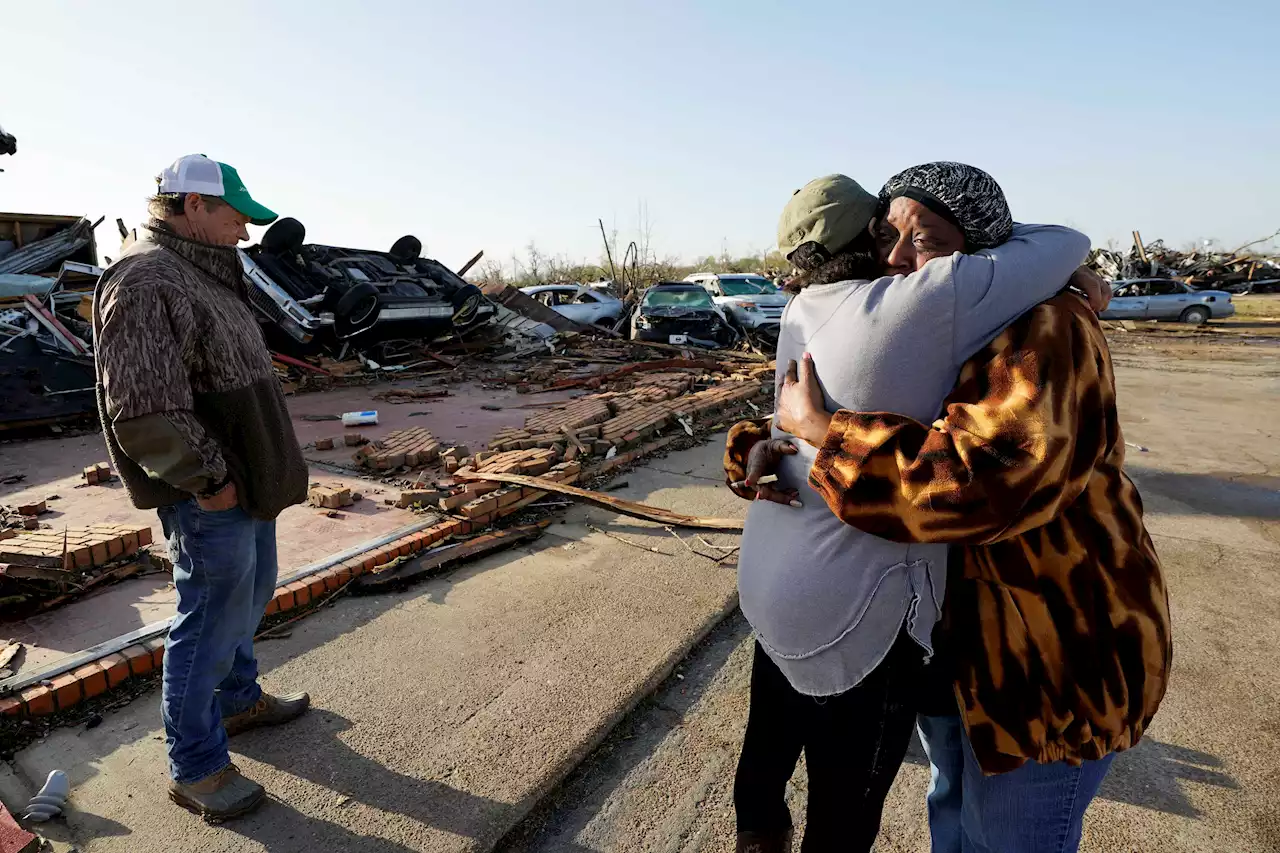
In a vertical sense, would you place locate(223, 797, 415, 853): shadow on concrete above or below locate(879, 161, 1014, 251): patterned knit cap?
below

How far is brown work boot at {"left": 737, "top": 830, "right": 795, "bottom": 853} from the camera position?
1637mm

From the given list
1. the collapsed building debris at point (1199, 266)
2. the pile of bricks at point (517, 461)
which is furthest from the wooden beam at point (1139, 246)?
the pile of bricks at point (517, 461)

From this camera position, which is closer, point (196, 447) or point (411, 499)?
point (196, 447)

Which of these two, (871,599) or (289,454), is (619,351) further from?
(871,599)

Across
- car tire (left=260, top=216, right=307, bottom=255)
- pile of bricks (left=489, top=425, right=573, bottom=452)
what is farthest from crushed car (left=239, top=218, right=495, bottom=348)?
pile of bricks (left=489, top=425, right=573, bottom=452)

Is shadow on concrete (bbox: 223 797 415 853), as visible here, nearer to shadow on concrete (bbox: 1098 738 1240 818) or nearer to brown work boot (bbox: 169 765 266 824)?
brown work boot (bbox: 169 765 266 824)

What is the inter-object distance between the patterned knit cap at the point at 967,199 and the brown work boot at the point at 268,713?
2.83 meters

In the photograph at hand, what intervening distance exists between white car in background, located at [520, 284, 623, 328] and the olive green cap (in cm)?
1577

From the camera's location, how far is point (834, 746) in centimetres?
143

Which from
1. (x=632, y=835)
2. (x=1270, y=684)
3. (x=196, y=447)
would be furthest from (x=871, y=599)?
(x=1270, y=684)

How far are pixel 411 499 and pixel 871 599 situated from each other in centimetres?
431

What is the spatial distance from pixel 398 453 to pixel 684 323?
30.3ft

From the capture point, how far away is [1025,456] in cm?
110

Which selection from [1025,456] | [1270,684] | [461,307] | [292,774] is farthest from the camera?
[461,307]
